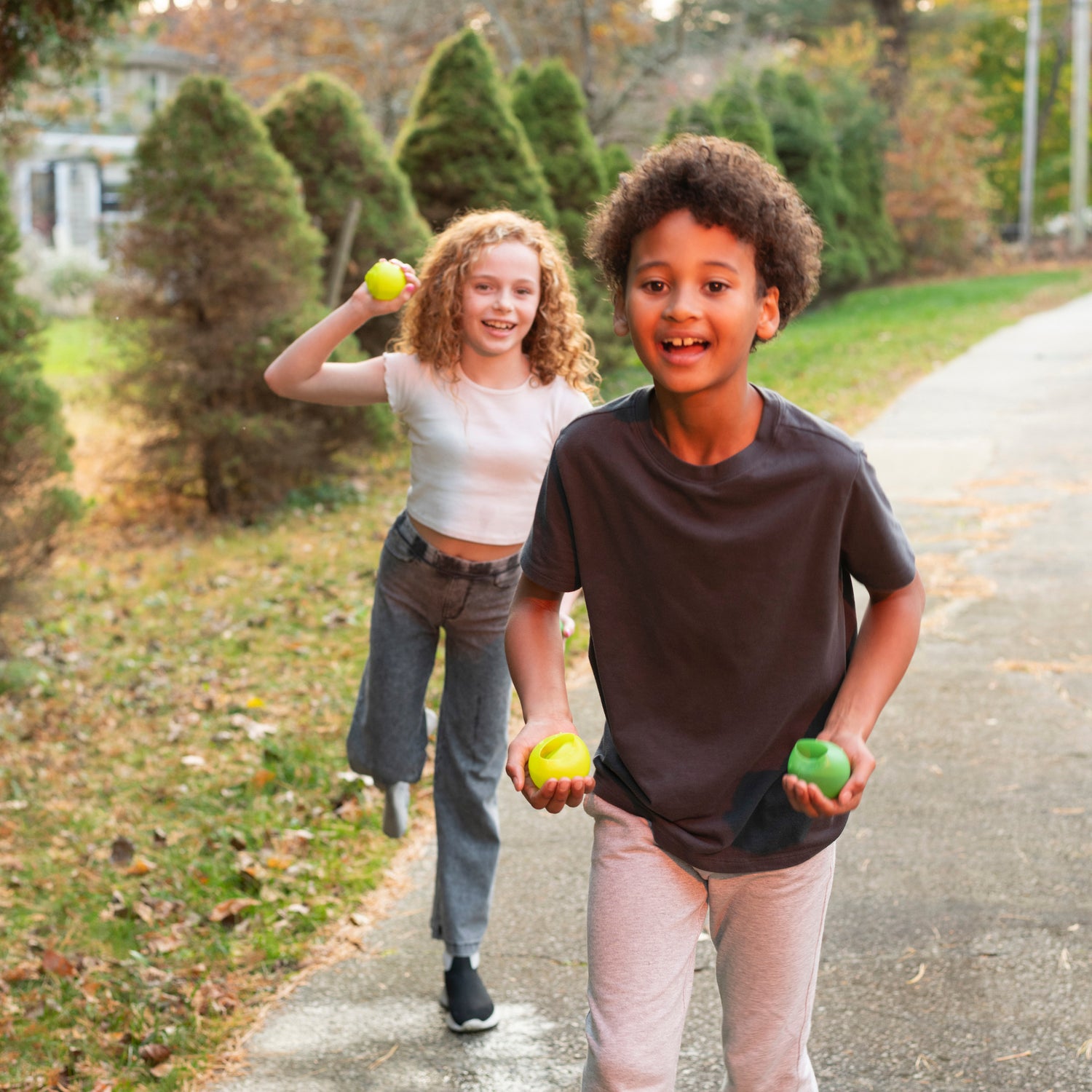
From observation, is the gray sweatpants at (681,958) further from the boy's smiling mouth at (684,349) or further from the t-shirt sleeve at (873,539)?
the boy's smiling mouth at (684,349)

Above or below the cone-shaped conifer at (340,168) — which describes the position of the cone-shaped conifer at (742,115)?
above

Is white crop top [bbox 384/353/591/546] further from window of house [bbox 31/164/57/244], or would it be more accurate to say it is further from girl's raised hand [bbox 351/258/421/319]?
window of house [bbox 31/164/57/244]

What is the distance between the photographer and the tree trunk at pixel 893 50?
109 feet

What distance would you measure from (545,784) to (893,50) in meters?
36.2

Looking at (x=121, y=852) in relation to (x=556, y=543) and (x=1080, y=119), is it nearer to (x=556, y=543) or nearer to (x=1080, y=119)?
(x=556, y=543)

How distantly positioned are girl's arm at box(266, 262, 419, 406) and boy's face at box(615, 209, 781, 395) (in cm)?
115

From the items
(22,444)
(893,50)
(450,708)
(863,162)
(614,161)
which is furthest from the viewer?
(893,50)

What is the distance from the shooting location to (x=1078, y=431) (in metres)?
11.5

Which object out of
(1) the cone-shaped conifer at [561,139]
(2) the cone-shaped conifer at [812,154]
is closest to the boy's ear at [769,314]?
(1) the cone-shaped conifer at [561,139]

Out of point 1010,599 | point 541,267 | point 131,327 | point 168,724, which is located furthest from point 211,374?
point 541,267

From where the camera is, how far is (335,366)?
3.49 metres

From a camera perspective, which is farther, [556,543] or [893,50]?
[893,50]

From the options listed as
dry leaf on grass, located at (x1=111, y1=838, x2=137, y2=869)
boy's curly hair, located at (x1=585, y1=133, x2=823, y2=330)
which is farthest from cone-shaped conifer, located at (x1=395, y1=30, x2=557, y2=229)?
boy's curly hair, located at (x1=585, y1=133, x2=823, y2=330)

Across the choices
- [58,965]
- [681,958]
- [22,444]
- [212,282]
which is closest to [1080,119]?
[212,282]
